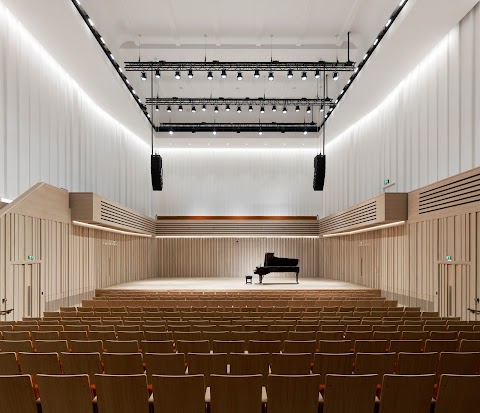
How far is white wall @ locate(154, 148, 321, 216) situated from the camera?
931 inches

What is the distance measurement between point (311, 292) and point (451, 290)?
443 centimetres

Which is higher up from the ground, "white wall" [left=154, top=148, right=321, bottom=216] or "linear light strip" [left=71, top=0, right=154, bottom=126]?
"linear light strip" [left=71, top=0, right=154, bottom=126]

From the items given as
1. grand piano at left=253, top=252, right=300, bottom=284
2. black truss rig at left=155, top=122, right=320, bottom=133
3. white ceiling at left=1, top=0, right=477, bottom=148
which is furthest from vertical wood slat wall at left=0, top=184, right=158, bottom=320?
black truss rig at left=155, top=122, right=320, bottom=133

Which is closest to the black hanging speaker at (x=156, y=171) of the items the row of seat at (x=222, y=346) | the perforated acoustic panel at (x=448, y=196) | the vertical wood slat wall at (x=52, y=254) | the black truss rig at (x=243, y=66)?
the vertical wood slat wall at (x=52, y=254)

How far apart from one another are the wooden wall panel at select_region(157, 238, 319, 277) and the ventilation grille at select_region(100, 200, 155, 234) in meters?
1.93

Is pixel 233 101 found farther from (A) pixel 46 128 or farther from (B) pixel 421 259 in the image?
(B) pixel 421 259

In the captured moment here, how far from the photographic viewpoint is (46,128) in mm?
12125

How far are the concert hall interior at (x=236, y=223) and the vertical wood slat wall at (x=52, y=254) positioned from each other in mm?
70

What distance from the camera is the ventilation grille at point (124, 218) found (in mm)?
14133

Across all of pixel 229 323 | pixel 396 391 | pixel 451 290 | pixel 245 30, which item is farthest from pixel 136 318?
pixel 245 30

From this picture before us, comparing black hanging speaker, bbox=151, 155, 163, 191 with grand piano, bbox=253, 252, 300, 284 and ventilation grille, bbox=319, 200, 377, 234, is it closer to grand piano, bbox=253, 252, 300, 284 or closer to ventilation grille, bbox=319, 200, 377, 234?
grand piano, bbox=253, 252, 300, 284

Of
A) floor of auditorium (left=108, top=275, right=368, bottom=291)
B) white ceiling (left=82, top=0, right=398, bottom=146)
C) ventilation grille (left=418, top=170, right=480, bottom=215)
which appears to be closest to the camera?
ventilation grille (left=418, top=170, right=480, bottom=215)

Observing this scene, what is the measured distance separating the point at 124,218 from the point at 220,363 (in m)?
13.6

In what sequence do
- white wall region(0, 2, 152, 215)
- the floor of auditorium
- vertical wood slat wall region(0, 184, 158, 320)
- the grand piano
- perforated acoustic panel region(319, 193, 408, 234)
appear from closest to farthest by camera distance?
vertical wood slat wall region(0, 184, 158, 320) < white wall region(0, 2, 152, 215) < perforated acoustic panel region(319, 193, 408, 234) < the floor of auditorium < the grand piano
